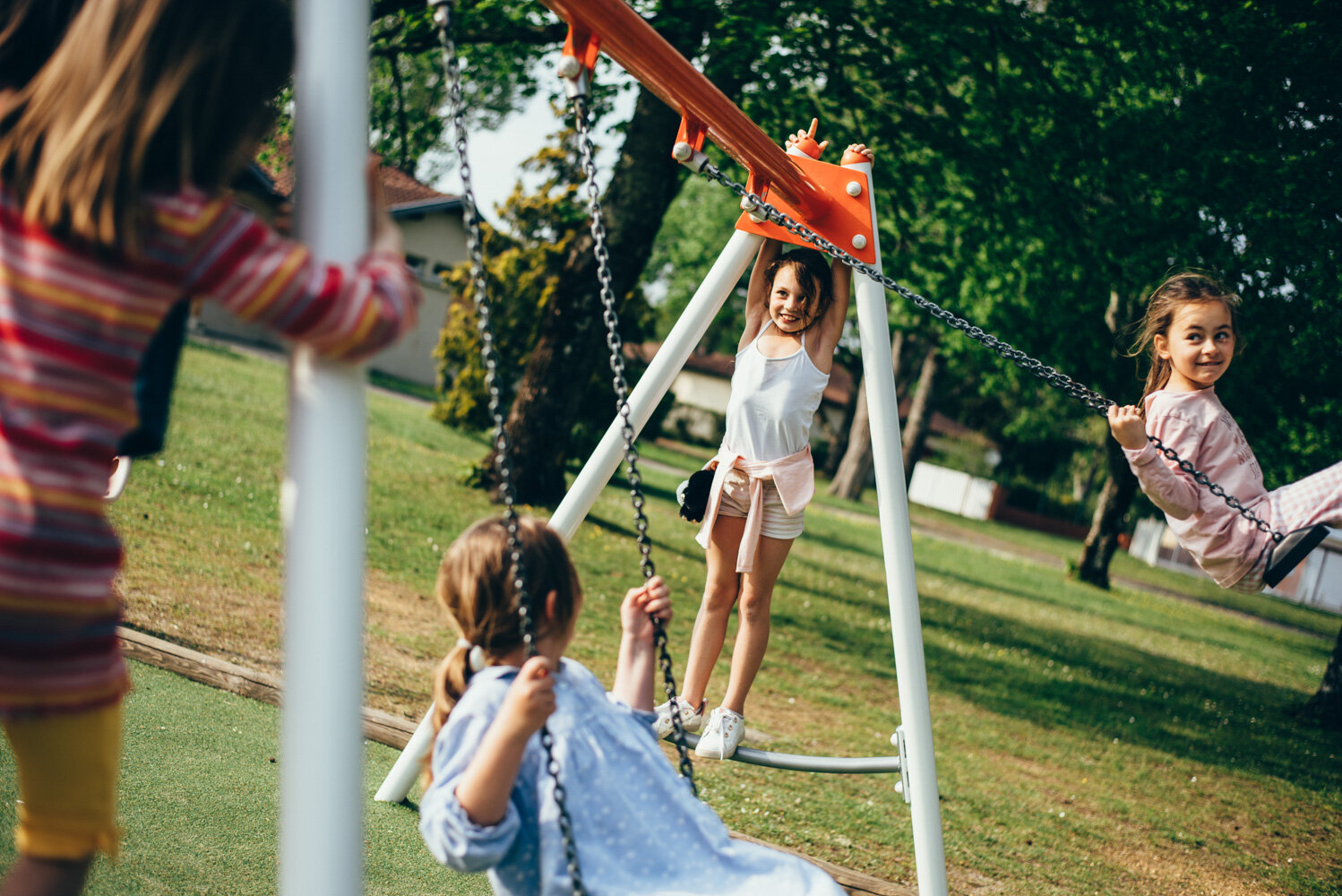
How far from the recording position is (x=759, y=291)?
4055mm

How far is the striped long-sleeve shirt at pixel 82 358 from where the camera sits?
140 centimetres

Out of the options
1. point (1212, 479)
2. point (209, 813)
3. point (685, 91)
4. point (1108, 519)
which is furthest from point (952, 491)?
point (209, 813)

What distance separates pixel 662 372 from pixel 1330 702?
32.2ft

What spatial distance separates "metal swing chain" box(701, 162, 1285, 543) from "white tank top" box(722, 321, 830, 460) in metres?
0.47

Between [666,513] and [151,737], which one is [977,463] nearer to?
[666,513]

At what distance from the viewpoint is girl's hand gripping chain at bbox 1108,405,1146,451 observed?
3.06 m

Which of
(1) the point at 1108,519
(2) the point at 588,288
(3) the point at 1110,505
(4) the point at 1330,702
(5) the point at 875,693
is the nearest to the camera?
(5) the point at 875,693

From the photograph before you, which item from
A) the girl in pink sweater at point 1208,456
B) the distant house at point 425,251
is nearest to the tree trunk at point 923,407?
the distant house at point 425,251

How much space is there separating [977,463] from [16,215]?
160 feet

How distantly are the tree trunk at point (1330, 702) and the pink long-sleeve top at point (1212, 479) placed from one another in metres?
8.31

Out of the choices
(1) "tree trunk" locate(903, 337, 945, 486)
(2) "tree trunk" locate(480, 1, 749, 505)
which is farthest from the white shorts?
(1) "tree trunk" locate(903, 337, 945, 486)

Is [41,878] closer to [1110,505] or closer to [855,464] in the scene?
[1110,505]

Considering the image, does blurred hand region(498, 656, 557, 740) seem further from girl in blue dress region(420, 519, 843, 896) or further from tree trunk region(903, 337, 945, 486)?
tree trunk region(903, 337, 945, 486)

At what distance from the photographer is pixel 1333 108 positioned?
9.44 metres
